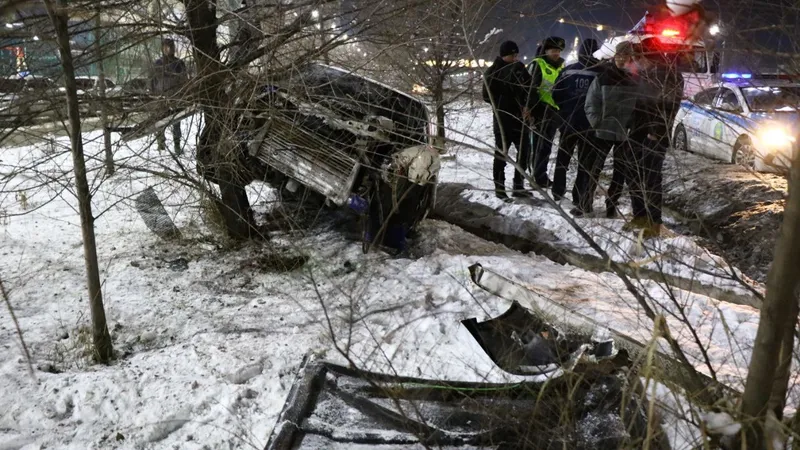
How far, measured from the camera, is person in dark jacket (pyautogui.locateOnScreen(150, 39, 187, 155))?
5.52 metres

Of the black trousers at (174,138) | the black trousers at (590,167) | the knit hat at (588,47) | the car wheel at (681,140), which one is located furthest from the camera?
the car wheel at (681,140)

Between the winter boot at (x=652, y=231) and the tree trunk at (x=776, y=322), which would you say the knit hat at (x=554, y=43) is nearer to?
the winter boot at (x=652, y=231)

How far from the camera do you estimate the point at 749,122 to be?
11.5ft

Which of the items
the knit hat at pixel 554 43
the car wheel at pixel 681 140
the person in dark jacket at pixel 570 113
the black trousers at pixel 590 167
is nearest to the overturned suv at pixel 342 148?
the black trousers at pixel 590 167

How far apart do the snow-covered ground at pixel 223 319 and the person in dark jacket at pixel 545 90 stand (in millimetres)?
1574

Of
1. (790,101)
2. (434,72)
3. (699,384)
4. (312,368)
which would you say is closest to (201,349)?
(312,368)

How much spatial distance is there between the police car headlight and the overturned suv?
2813 millimetres

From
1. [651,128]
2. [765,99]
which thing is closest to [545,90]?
[651,128]

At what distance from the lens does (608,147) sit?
711 cm

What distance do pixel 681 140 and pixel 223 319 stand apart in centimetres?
932

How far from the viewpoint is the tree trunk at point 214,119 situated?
5602 millimetres

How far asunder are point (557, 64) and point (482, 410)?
5.59 m

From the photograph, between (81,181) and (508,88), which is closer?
(81,181)

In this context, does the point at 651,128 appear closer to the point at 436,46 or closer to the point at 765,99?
the point at 765,99
